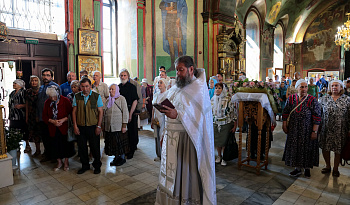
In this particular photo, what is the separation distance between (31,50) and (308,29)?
71.8ft

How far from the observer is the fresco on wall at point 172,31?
38.3ft

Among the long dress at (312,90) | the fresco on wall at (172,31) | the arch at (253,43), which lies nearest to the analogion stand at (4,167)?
the fresco on wall at (172,31)

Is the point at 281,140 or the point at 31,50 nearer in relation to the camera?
the point at 281,140

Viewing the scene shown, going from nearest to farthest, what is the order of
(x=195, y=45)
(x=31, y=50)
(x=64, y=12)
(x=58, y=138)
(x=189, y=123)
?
(x=189, y=123)
(x=58, y=138)
(x=31, y=50)
(x=64, y=12)
(x=195, y=45)

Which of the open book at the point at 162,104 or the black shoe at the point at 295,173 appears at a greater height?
the open book at the point at 162,104

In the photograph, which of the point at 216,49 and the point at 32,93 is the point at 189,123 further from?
the point at 216,49

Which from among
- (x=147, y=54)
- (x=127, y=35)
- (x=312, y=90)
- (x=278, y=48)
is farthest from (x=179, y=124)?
(x=278, y=48)

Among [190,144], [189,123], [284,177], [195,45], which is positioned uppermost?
[195,45]

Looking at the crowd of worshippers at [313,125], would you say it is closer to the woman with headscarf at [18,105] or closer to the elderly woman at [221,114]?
the elderly woman at [221,114]

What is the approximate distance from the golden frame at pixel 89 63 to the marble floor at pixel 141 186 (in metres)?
4.35

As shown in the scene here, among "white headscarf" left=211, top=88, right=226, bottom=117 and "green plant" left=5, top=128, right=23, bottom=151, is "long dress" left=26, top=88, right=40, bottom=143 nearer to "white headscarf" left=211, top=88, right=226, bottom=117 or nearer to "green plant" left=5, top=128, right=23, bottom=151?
"green plant" left=5, top=128, right=23, bottom=151

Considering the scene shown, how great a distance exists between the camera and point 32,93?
18.4ft

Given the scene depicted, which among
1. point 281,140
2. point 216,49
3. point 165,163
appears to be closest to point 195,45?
point 216,49

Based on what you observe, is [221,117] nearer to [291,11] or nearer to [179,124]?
[179,124]
